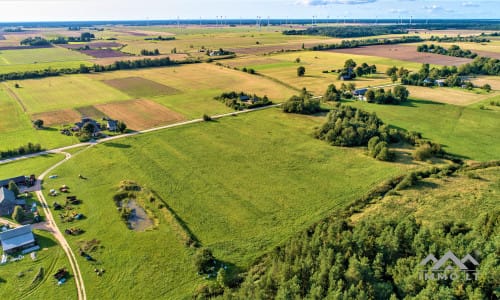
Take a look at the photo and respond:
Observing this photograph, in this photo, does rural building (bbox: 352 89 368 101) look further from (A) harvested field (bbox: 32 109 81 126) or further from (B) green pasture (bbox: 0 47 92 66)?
(B) green pasture (bbox: 0 47 92 66)

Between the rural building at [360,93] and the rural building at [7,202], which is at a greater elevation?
the rural building at [360,93]

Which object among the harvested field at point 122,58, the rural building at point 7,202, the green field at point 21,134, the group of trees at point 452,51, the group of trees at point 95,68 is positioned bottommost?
the rural building at point 7,202

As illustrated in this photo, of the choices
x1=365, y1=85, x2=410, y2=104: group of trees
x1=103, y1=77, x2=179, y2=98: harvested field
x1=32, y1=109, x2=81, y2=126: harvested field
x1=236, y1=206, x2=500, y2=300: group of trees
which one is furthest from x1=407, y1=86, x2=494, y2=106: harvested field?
x1=32, y1=109, x2=81, y2=126: harvested field

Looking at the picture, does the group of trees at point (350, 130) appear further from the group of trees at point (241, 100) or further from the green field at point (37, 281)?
the green field at point (37, 281)

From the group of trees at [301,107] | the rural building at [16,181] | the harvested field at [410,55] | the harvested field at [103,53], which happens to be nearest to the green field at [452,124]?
the group of trees at [301,107]

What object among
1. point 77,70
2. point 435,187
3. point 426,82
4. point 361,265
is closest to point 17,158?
point 361,265

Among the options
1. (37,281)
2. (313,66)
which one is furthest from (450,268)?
(313,66)
